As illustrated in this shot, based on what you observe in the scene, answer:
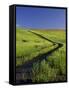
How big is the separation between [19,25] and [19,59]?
0.28m

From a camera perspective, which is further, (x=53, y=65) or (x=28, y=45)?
(x=53, y=65)

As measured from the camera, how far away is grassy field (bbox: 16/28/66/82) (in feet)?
8.79

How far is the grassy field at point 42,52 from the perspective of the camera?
2.68 m

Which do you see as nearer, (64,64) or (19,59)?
(19,59)

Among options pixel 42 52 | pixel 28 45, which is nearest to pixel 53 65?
pixel 42 52

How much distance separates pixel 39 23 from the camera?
277 cm

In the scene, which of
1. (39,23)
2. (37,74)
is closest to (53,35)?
(39,23)

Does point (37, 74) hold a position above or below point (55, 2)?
below

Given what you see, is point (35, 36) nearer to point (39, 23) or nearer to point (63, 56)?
point (39, 23)

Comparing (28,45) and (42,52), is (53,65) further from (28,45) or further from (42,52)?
(28,45)

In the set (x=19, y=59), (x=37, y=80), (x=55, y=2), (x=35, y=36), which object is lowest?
(x=37, y=80)

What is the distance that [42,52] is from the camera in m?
2.76

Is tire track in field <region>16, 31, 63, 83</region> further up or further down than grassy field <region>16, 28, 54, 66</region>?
further down

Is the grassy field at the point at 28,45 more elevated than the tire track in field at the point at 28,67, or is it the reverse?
the grassy field at the point at 28,45
